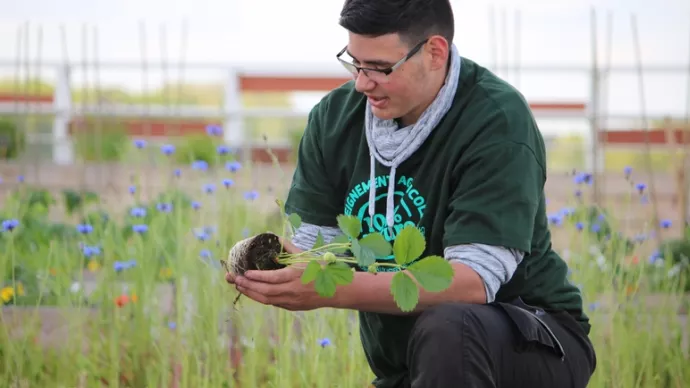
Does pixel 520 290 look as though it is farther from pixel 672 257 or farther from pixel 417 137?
pixel 672 257

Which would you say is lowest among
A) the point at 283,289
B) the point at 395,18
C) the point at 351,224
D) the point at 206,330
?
the point at 206,330

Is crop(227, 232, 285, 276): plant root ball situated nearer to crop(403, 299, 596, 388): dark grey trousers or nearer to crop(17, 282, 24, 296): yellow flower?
crop(403, 299, 596, 388): dark grey trousers

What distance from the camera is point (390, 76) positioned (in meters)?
1.71

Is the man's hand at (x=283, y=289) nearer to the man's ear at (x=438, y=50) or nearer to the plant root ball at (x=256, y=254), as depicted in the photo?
the plant root ball at (x=256, y=254)

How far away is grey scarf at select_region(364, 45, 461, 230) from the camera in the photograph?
1767 millimetres

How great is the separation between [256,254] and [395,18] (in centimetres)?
49

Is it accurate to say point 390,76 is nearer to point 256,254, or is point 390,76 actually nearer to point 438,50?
point 438,50

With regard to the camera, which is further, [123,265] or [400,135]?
[123,265]

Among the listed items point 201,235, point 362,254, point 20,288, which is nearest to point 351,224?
point 362,254

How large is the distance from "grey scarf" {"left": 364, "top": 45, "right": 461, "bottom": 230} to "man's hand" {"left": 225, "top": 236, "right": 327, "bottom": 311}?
282mm

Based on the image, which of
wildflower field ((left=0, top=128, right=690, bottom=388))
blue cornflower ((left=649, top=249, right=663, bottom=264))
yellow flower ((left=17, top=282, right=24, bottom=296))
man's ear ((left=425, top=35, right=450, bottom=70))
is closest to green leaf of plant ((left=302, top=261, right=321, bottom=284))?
man's ear ((left=425, top=35, right=450, bottom=70))

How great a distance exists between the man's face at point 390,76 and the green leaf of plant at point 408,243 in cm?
35

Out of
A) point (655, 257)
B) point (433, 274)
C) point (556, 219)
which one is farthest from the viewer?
point (655, 257)

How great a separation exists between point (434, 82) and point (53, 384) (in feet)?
4.47
